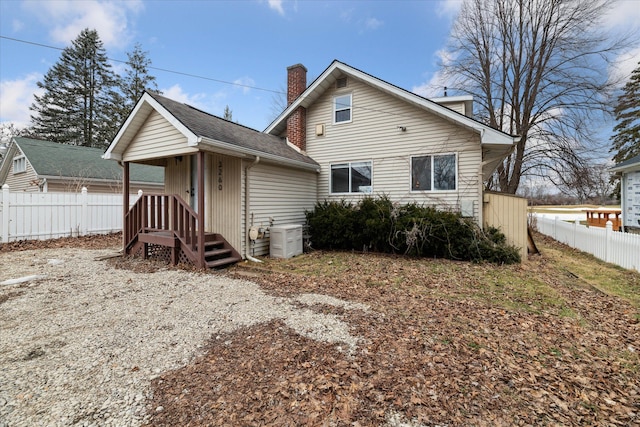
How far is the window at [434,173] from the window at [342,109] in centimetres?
290

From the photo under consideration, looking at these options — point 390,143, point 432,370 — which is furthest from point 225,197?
point 432,370

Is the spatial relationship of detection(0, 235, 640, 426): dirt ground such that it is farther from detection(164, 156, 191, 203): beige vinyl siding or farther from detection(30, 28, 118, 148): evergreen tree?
detection(30, 28, 118, 148): evergreen tree

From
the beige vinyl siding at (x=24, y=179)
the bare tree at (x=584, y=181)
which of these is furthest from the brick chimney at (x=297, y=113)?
the bare tree at (x=584, y=181)

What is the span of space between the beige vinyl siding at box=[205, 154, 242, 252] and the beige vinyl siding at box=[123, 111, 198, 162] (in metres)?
1.18

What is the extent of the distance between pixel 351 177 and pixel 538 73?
1349cm

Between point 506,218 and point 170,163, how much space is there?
10.2 m

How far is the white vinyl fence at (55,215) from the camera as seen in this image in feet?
31.1

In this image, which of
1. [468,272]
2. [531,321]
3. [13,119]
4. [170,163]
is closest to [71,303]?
[170,163]

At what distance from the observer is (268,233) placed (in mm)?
8562

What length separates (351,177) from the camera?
10414mm

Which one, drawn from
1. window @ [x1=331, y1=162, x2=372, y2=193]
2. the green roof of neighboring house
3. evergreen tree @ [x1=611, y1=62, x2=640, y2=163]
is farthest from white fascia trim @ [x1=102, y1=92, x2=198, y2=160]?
evergreen tree @ [x1=611, y1=62, x2=640, y2=163]

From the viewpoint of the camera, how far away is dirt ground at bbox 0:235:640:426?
2.14 meters

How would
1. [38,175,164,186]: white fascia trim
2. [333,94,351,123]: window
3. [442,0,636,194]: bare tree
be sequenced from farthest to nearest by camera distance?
1. [442,0,636,194]: bare tree
2. [38,175,164,186]: white fascia trim
3. [333,94,351,123]: window

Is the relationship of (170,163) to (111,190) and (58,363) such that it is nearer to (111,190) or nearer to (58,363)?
(58,363)
